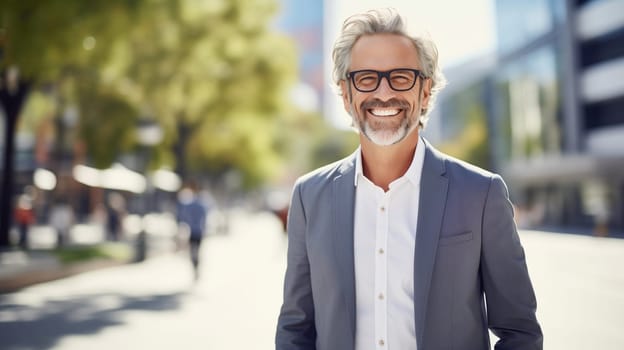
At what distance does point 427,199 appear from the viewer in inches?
84.6

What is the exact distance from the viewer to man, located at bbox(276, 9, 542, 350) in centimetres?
206

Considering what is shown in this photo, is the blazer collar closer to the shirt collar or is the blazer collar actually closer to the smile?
the shirt collar

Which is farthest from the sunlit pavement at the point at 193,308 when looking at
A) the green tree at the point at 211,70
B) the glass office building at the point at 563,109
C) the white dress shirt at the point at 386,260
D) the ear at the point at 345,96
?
the glass office building at the point at 563,109

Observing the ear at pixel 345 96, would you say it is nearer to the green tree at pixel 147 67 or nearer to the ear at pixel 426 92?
the ear at pixel 426 92

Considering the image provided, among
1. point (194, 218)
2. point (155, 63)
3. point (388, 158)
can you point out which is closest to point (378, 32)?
point (388, 158)

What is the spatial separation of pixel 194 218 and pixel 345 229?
10.4 m

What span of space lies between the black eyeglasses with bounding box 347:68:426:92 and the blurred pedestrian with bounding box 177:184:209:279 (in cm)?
1038

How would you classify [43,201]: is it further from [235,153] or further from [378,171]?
[378,171]

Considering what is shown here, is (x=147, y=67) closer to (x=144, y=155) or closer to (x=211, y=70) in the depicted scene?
(x=211, y=70)

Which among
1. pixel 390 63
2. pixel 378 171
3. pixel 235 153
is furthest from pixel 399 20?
pixel 235 153

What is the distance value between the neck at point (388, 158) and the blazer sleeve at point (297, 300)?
344mm

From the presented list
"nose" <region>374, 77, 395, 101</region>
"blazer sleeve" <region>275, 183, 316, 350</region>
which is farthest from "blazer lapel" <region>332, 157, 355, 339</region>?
"nose" <region>374, 77, 395, 101</region>

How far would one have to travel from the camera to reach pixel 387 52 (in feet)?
7.18

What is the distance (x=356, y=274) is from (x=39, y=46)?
12.1 meters
